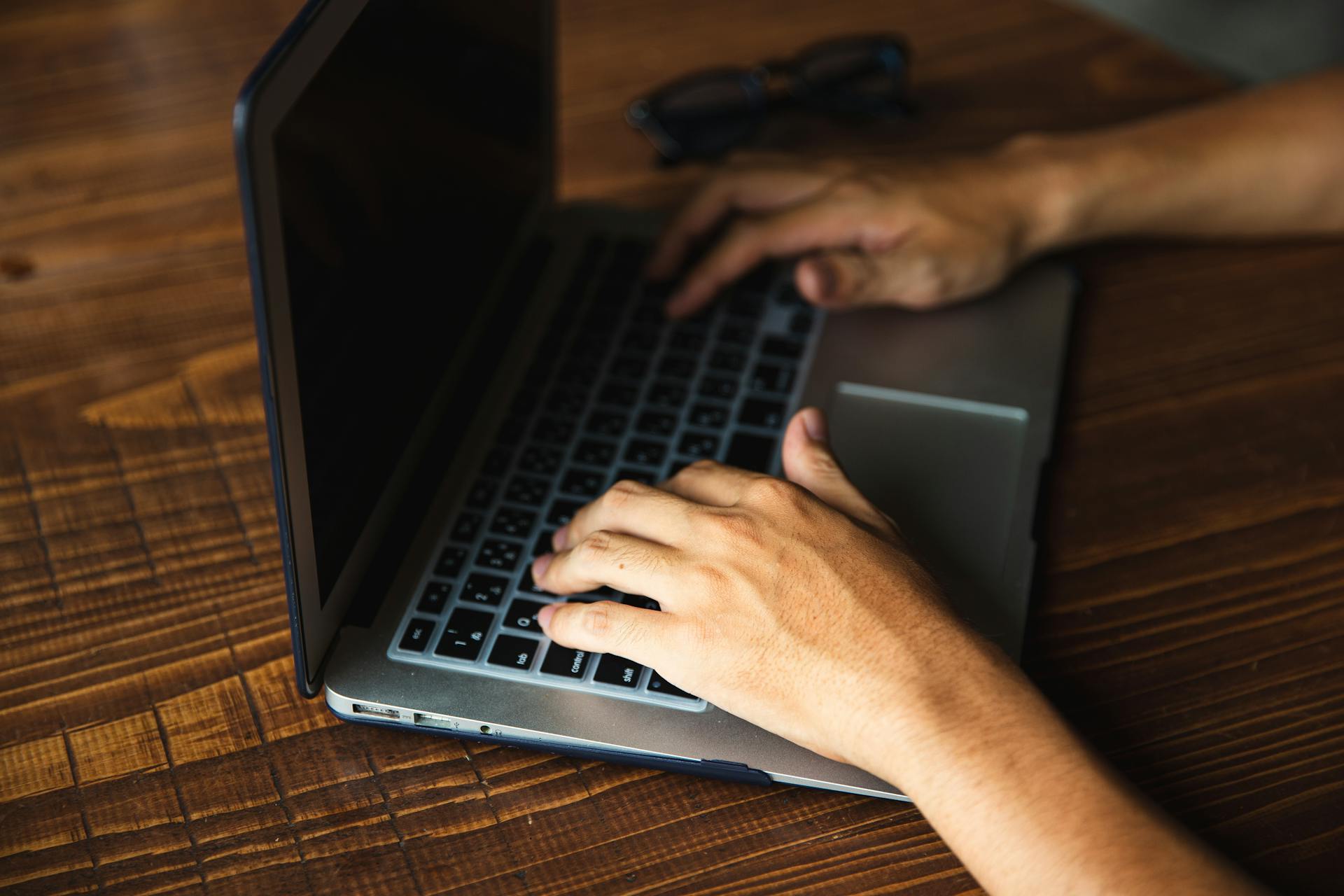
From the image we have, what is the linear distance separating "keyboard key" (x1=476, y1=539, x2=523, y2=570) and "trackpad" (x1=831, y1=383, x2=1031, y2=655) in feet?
0.74

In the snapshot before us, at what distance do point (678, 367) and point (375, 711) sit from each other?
345 mm

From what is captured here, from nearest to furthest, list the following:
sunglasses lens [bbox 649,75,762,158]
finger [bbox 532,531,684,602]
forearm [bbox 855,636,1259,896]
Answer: forearm [bbox 855,636,1259,896], finger [bbox 532,531,684,602], sunglasses lens [bbox 649,75,762,158]

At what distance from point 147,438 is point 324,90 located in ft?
1.16

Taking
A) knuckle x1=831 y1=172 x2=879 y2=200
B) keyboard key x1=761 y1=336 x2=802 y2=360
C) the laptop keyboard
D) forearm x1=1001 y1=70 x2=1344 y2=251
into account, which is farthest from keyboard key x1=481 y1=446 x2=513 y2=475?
forearm x1=1001 y1=70 x2=1344 y2=251

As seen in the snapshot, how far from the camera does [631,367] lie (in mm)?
849

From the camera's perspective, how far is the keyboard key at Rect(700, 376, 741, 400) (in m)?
0.82

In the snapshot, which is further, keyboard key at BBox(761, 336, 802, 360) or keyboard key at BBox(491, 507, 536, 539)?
keyboard key at BBox(761, 336, 802, 360)

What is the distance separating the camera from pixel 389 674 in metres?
0.62

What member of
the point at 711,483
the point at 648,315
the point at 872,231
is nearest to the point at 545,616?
the point at 711,483

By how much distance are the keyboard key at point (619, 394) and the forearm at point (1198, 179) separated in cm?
35

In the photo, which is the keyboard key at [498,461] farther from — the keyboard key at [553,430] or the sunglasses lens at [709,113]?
the sunglasses lens at [709,113]

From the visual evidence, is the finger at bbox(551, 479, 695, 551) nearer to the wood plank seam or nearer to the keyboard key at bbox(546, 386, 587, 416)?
the keyboard key at bbox(546, 386, 587, 416)

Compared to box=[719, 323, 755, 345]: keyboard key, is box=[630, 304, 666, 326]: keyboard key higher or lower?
lower

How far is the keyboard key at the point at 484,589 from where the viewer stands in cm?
67
